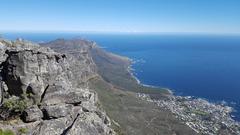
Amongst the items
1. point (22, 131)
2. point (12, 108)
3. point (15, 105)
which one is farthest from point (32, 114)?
point (22, 131)

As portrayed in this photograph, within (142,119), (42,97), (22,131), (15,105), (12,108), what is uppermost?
(42,97)

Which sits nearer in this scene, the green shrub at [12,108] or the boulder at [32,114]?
the boulder at [32,114]

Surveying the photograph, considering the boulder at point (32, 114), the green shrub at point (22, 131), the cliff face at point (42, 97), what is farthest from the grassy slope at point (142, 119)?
the green shrub at point (22, 131)

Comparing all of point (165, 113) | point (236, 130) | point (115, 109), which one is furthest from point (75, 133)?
point (165, 113)

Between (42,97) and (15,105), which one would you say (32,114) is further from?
(42,97)

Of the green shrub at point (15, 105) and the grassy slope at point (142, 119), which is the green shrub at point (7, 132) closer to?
the green shrub at point (15, 105)

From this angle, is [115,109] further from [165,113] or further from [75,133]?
[75,133]

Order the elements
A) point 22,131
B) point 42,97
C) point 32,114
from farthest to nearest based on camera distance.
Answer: point 42,97 < point 32,114 < point 22,131

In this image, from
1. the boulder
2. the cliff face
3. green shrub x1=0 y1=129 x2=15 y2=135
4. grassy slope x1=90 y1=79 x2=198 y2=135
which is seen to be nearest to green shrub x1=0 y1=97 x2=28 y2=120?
the cliff face
